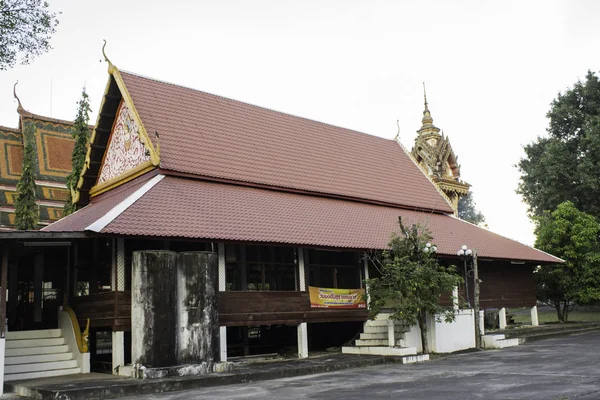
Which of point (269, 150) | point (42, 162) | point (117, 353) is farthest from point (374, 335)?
point (42, 162)

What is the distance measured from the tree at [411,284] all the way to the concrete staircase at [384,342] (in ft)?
1.44

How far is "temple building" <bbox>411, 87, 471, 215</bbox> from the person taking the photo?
1131 inches

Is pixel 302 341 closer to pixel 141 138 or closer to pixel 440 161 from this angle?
pixel 141 138

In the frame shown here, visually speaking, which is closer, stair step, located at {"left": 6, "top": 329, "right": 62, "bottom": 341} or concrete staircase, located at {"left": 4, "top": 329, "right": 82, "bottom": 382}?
concrete staircase, located at {"left": 4, "top": 329, "right": 82, "bottom": 382}

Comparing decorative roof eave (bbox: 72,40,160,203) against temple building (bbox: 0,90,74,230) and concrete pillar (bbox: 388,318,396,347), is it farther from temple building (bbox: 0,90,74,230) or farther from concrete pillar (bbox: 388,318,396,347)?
temple building (bbox: 0,90,74,230)

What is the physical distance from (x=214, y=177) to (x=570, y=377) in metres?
10.1

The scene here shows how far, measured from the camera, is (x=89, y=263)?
50.1 ft

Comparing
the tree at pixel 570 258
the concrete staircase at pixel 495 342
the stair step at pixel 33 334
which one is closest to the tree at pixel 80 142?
the stair step at pixel 33 334

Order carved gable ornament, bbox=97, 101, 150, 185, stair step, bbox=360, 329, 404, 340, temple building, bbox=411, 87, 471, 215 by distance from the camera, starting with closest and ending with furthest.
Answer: carved gable ornament, bbox=97, 101, 150, 185 → stair step, bbox=360, 329, 404, 340 → temple building, bbox=411, 87, 471, 215

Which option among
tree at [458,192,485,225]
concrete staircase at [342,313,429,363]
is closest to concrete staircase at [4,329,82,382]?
concrete staircase at [342,313,429,363]

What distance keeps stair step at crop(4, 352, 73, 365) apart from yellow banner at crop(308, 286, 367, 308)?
20.0 feet

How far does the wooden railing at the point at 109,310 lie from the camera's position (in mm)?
12812

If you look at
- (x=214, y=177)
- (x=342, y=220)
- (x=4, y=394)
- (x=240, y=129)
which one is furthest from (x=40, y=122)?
(x=4, y=394)

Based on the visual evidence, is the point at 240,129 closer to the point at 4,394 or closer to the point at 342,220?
the point at 342,220
